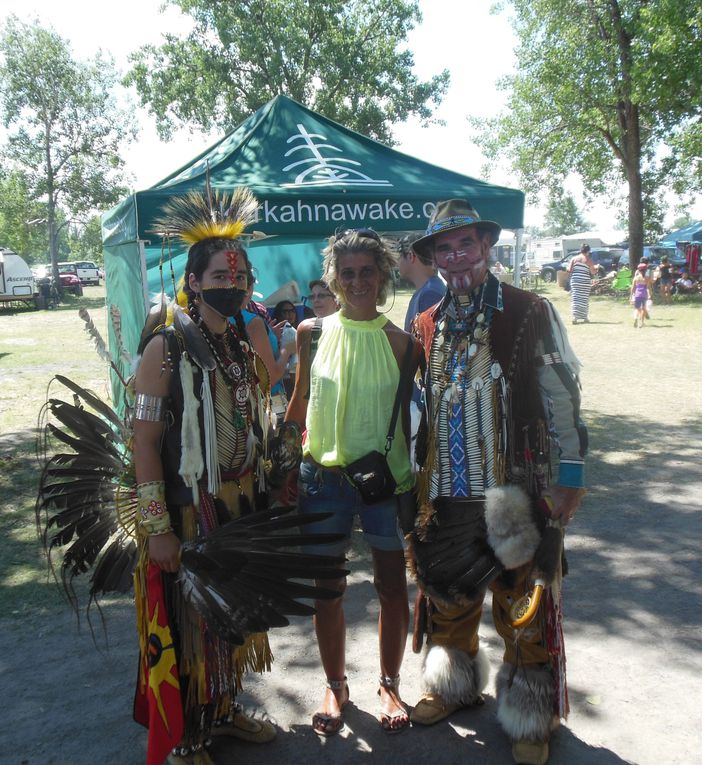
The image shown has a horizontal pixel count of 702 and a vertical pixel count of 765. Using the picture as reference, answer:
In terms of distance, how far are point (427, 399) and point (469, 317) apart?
1.11ft

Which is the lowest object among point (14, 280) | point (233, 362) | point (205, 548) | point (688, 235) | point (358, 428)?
point (205, 548)

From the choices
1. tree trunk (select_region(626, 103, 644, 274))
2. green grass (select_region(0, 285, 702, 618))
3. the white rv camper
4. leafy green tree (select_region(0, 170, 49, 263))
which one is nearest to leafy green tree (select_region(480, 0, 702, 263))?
tree trunk (select_region(626, 103, 644, 274))

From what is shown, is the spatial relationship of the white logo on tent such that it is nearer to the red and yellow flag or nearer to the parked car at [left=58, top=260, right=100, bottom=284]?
the red and yellow flag

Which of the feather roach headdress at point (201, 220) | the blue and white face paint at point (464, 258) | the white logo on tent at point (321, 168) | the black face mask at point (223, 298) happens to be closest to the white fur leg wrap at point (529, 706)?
the blue and white face paint at point (464, 258)

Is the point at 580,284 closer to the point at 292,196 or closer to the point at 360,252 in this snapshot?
the point at 292,196

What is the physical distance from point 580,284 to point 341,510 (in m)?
14.8

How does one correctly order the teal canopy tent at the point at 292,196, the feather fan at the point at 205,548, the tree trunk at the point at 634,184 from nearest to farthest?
the feather fan at the point at 205,548 → the teal canopy tent at the point at 292,196 → the tree trunk at the point at 634,184

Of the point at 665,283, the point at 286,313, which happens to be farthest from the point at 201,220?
the point at 665,283

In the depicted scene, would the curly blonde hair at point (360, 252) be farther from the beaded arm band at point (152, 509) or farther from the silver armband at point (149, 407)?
the beaded arm band at point (152, 509)

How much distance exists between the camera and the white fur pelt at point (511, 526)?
236cm

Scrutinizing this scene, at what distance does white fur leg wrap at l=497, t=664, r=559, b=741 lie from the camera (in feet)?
8.19

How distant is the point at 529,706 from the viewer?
2.51m

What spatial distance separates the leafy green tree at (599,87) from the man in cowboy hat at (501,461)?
61.7ft

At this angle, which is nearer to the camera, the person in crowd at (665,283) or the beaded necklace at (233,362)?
the beaded necklace at (233,362)
